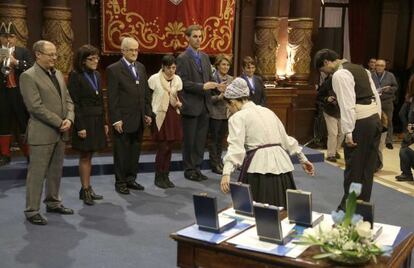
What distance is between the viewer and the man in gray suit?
380 centimetres

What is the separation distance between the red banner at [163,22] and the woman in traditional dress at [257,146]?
3.80 m

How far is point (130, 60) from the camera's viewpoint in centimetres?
468

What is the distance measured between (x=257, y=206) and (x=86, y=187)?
2732 mm

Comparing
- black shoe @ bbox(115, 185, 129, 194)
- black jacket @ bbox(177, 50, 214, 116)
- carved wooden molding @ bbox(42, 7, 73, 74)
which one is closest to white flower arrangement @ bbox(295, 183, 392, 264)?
black shoe @ bbox(115, 185, 129, 194)

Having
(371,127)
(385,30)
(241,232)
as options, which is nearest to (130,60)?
(371,127)

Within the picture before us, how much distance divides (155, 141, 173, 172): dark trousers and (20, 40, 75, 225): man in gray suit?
1189 millimetres

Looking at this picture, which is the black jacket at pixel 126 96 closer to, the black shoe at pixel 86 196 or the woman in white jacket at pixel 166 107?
the woman in white jacket at pixel 166 107

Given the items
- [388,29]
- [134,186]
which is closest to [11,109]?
[134,186]

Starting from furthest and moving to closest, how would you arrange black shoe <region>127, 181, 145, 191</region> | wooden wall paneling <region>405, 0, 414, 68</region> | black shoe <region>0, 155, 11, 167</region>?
wooden wall paneling <region>405, 0, 414, 68</region> < black shoe <region>0, 155, 11, 167</region> < black shoe <region>127, 181, 145, 191</region>

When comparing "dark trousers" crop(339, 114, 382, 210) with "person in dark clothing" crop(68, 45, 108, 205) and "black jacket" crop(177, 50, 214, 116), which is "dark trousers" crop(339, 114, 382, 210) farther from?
"person in dark clothing" crop(68, 45, 108, 205)

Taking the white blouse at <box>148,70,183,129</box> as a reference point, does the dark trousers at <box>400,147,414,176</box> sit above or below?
below

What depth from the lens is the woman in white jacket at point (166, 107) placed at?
195 inches

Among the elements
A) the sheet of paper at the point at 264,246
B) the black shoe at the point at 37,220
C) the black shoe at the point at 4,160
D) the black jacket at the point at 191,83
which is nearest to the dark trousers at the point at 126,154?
the black jacket at the point at 191,83

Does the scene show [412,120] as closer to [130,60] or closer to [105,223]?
[130,60]
